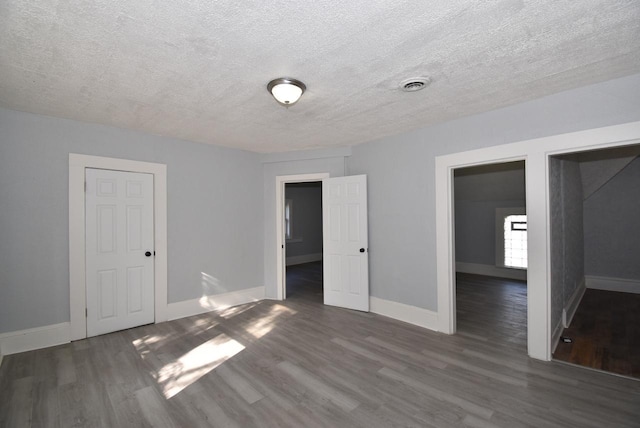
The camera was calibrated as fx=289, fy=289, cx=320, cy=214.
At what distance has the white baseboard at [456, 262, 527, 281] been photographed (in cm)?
614

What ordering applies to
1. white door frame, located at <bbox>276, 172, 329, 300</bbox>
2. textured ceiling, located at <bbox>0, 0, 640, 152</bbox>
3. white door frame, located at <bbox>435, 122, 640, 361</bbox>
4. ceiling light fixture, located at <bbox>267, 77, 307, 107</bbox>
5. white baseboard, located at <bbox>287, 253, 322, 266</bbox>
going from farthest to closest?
white baseboard, located at <bbox>287, 253, 322, 266</bbox>, white door frame, located at <bbox>276, 172, 329, 300</bbox>, white door frame, located at <bbox>435, 122, 640, 361</bbox>, ceiling light fixture, located at <bbox>267, 77, 307, 107</bbox>, textured ceiling, located at <bbox>0, 0, 640, 152</bbox>

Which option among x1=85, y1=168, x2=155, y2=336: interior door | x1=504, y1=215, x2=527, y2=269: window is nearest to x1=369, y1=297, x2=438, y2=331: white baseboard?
x1=85, y1=168, x2=155, y2=336: interior door

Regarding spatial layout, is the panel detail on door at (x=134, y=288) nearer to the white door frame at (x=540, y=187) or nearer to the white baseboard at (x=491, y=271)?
the white door frame at (x=540, y=187)

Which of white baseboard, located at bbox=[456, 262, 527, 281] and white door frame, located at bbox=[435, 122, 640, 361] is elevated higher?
white door frame, located at bbox=[435, 122, 640, 361]

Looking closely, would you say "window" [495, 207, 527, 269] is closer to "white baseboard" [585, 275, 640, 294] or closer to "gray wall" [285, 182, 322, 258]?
"white baseboard" [585, 275, 640, 294]

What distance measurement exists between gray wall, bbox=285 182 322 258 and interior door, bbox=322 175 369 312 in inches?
159

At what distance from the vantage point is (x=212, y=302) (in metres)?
4.40

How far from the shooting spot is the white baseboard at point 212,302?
13.3 feet

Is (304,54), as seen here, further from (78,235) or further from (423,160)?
(78,235)

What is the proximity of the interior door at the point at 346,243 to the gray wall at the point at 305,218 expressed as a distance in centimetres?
405

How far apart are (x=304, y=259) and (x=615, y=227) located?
23.0ft

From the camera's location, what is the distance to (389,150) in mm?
4062

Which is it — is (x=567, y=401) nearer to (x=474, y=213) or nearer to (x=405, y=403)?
(x=405, y=403)

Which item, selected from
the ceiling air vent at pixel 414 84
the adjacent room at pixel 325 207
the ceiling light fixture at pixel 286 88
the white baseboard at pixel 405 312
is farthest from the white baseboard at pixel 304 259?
the ceiling air vent at pixel 414 84
